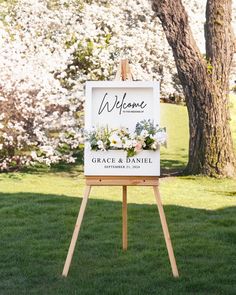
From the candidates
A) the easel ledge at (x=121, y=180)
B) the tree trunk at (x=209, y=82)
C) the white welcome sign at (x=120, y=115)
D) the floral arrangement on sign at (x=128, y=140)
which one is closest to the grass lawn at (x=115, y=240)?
the tree trunk at (x=209, y=82)

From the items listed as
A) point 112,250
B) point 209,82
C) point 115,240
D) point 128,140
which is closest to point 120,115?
point 128,140

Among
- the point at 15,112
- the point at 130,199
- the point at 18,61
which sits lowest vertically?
the point at 130,199

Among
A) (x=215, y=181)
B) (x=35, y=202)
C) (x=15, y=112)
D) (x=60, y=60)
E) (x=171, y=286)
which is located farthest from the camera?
(x=60, y=60)

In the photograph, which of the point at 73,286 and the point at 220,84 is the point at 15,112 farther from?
the point at 73,286

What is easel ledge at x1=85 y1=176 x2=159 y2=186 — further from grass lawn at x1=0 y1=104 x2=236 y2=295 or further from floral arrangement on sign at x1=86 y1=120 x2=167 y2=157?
grass lawn at x1=0 y1=104 x2=236 y2=295

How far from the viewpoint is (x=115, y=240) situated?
7332mm

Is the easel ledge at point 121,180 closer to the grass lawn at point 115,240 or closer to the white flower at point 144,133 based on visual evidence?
the white flower at point 144,133

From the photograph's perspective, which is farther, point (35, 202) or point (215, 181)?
point (215, 181)

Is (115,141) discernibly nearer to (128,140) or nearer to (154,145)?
(128,140)

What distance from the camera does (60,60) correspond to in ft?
47.8

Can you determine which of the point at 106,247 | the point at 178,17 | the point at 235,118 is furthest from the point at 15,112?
the point at 235,118

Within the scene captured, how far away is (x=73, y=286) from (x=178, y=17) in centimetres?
768

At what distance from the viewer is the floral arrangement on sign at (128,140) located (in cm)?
602

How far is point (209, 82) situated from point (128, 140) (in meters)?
6.79
